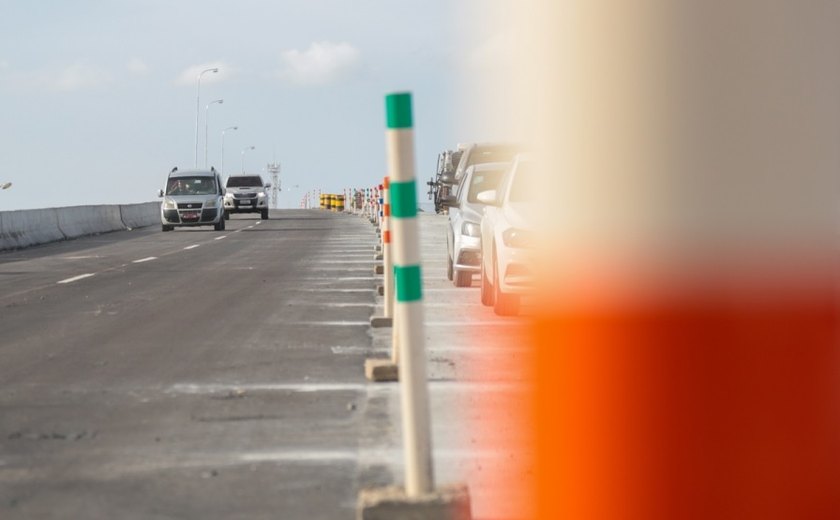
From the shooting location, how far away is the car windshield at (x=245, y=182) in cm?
6100

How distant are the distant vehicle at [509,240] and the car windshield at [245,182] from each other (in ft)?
152

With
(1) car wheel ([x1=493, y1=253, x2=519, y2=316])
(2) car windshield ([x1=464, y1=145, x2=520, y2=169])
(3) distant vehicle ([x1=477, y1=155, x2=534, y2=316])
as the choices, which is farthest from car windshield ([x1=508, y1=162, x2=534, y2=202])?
(2) car windshield ([x1=464, y1=145, x2=520, y2=169])

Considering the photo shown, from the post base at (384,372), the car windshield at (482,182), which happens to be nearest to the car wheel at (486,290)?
the car windshield at (482,182)

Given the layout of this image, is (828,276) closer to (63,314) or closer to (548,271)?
(548,271)

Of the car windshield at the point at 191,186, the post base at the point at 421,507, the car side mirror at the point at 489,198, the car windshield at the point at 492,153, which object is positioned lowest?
the post base at the point at 421,507

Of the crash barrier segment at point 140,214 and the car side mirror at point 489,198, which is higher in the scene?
the car side mirror at point 489,198

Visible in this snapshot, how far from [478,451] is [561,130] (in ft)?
5.31

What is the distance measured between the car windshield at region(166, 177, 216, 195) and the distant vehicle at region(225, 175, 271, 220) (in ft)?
44.3

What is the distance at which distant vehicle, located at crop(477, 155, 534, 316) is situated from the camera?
13.5 m

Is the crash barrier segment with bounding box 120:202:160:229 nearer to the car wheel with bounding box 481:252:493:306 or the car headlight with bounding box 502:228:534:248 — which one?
the car wheel with bounding box 481:252:493:306

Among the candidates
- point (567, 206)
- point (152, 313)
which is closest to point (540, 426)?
point (567, 206)

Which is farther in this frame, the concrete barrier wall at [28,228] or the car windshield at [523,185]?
the concrete barrier wall at [28,228]

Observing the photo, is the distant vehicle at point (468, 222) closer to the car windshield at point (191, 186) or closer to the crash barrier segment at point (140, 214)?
the car windshield at point (191, 186)

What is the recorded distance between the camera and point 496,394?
8.70 meters
